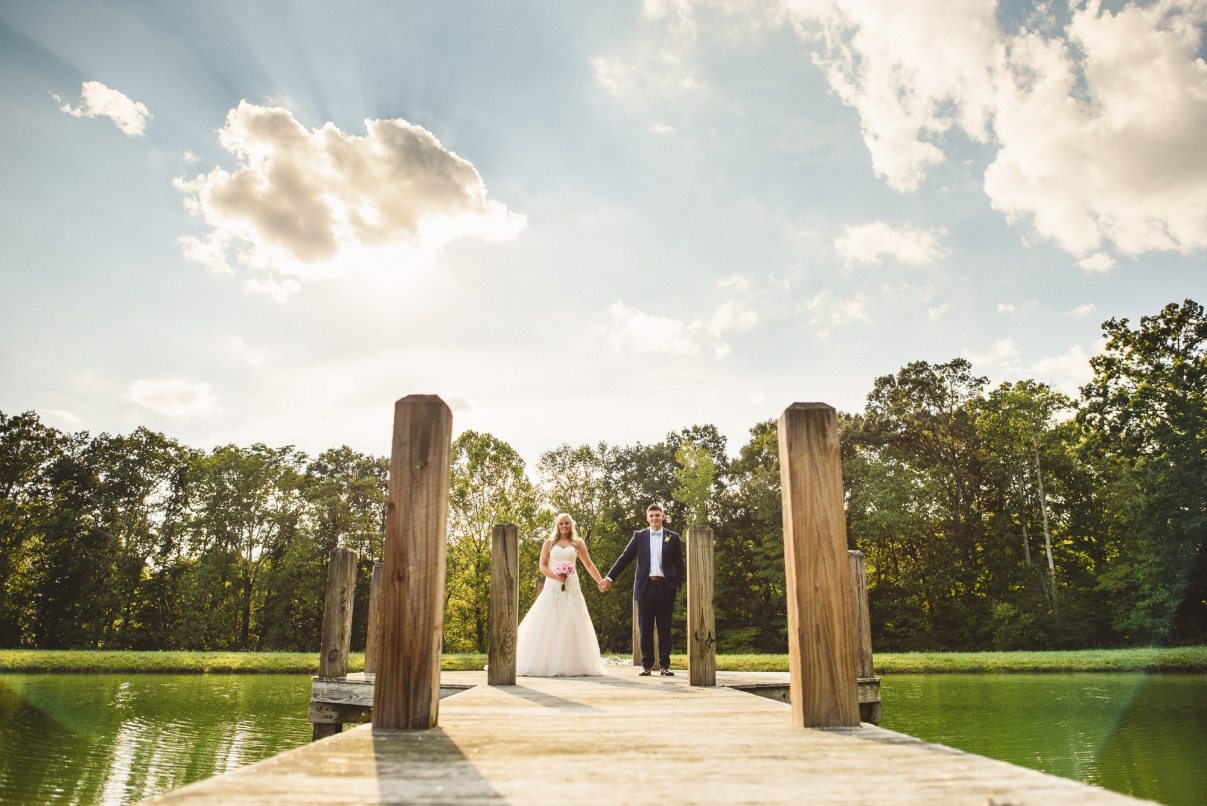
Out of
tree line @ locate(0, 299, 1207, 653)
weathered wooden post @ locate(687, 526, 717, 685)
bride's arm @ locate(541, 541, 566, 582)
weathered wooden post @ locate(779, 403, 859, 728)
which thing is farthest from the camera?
tree line @ locate(0, 299, 1207, 653)

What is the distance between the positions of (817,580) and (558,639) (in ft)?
19.3

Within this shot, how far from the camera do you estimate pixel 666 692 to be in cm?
538

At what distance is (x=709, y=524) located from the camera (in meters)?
41.3

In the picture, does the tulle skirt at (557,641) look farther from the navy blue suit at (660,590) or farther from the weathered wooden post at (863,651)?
the weathered wooden post at (863,651)

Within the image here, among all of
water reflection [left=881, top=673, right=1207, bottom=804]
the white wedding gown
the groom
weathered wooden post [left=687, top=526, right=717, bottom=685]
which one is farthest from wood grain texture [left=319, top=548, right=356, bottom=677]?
water reflection [left=881, top=673, right=1207, bottom=804]

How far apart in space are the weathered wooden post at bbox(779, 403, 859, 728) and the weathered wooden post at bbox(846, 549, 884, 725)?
13.2 feet

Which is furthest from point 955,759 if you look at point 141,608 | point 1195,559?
point 141,608

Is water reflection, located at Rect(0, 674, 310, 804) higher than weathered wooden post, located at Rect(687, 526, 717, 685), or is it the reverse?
weathered wooden post, located at Rect(687, 526, 717, 685)

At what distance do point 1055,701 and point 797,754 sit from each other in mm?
17534

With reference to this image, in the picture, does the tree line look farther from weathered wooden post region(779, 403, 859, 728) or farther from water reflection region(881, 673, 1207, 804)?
weathered wooden post region(779, 403, 859, 728)

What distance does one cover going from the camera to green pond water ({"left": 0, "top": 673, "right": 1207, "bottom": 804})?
8586mm

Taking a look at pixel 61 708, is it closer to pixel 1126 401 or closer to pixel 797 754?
pixel 797 754

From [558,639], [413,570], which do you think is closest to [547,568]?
[558,639]

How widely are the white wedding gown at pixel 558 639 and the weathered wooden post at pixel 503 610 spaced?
1.58 metres
